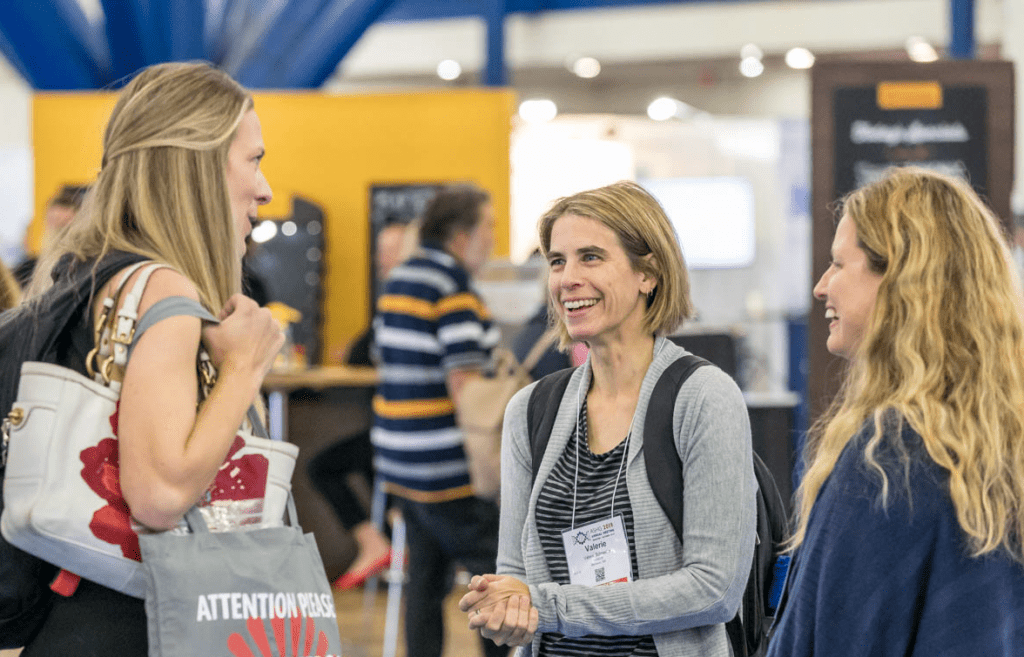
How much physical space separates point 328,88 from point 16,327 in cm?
1204

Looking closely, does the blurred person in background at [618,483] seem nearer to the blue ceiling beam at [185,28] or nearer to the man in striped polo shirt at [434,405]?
the man in striped polo shirt at [434,405]

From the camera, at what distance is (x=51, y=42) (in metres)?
7.85

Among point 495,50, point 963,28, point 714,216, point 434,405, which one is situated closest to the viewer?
point 434,405

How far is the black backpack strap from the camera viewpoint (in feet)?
6.20

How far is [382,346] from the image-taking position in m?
3.67

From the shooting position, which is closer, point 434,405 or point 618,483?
point 618,483

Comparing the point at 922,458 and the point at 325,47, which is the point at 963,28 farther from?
the point at 922,458

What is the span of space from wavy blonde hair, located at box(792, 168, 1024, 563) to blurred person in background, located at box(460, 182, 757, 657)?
227 millimetres

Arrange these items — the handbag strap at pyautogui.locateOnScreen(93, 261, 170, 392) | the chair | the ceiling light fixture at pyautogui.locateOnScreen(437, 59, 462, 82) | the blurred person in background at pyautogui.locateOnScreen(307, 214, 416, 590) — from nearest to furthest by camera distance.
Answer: the handbag strap at pyautogui.locateOnScreen(93, 261, 170, 392) < the chair < the blurred person in background at pyautogui.locateOnScreen(307, 214, 416, 590) < the ceiling light fixture at pyautogui.locateOnScreen(437, 59, 462, 82)

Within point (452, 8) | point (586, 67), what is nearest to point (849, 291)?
point (452, 8)

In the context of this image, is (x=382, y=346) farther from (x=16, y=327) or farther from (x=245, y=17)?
(x=245, y=17)

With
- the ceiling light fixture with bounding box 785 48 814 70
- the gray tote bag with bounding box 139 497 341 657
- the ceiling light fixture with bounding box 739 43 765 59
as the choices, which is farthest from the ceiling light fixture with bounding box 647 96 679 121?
the gray tote bag with bounding box 139 497 341 657

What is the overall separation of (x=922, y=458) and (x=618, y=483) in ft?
1.80

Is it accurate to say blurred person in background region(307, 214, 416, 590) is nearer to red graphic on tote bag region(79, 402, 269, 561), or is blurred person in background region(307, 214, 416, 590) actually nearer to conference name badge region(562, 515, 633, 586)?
conference name badge region(562, 515, 633, 586)
